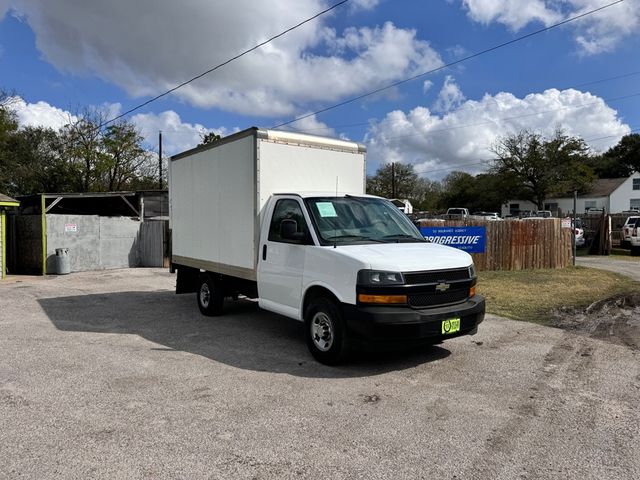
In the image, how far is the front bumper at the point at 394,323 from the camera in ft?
16.5

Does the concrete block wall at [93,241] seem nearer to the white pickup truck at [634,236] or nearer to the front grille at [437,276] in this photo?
the front grille at [437,276]

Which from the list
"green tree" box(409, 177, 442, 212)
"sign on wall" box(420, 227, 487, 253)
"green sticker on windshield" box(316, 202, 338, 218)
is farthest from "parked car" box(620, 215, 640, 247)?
"green tree" box(409, 177, 442, 212)

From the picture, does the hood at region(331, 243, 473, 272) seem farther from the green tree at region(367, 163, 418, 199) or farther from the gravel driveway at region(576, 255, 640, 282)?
the green tree at region(367, 163, 418, 199)

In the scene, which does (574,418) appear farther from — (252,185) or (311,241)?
(252,185)

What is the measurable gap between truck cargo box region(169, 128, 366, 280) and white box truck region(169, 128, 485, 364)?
2cm

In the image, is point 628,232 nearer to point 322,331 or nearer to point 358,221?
point 358,221

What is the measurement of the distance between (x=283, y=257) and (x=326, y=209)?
2.74 ft

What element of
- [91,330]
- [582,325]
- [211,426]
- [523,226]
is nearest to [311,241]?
[211,426]

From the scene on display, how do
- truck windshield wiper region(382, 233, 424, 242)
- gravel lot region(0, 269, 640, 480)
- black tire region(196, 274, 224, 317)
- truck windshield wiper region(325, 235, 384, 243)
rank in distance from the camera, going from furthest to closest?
black tire region(196, 274, 224, 317), truck windshield wiper region(382, 233, 424, 242), truck windshield wiper region(325, 235, 384, 243), gravel lot region(0, 269, 640, 480)

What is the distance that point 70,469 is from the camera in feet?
10.8

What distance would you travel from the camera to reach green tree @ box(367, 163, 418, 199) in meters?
67.7

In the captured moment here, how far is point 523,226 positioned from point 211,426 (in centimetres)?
1410

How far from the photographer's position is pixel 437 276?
17.5 feet

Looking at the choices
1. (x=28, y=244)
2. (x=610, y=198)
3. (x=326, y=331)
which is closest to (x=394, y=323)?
(x=326, y=331)
